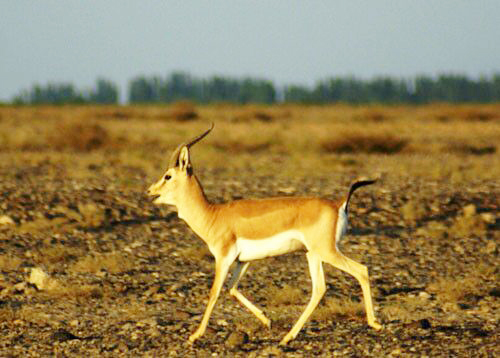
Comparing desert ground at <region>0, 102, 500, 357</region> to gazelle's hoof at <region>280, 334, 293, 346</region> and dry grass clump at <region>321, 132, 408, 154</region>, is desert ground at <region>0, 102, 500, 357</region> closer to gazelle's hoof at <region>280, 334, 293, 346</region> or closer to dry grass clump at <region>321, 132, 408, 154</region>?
gazelle's hoof at <region>280, 334, 293, 346</region>

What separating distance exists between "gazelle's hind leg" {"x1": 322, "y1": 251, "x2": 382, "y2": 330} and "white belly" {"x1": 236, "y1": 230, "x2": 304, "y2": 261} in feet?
1.04

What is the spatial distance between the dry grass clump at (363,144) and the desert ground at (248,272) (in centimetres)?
405

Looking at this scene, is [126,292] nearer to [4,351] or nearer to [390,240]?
[4,351]

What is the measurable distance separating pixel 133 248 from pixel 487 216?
6220mm

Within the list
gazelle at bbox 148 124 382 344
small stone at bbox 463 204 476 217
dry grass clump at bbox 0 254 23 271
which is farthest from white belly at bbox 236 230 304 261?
small stone at bbox 463 204 476 217

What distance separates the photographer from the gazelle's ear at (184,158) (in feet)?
30.5

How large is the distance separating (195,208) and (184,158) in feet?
1.67

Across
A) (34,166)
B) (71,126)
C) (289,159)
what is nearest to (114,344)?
(34,166)

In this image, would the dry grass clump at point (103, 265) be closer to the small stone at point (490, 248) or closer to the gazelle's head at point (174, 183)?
the gazelle's head at point (174, 183)

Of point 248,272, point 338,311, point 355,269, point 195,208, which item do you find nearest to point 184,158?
point 195,208

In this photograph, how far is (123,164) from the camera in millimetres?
26250

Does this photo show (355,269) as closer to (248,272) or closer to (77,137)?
(248,272)

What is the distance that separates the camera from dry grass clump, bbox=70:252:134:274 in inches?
510

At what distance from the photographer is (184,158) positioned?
939 cm
